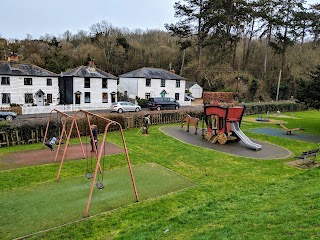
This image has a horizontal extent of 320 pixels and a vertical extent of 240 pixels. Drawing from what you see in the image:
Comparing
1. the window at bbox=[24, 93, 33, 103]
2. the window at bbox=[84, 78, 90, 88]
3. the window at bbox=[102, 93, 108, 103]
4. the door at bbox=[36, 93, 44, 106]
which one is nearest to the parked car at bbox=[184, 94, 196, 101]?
the window at bbox=[102, 93, 108, 103]

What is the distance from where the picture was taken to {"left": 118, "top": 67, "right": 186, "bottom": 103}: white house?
42812 mm

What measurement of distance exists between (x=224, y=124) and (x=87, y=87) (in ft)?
82.3

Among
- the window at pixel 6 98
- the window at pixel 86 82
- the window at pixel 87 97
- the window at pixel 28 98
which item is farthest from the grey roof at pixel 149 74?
the window at pixel 6 98

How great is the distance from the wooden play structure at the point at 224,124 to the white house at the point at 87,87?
831 inches

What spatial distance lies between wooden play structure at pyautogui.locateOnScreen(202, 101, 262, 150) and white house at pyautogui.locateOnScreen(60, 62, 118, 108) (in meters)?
21.1

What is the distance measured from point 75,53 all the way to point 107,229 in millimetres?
53739

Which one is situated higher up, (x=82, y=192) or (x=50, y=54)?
(x=50, y=54)

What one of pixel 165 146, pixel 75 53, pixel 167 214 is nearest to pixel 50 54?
pixel 75 53

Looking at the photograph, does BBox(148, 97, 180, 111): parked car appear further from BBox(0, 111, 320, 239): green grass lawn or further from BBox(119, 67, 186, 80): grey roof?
BBox(0, 111, 320, 239): green grass lawn

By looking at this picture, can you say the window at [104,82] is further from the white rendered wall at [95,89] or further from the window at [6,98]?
the window at [6,98]

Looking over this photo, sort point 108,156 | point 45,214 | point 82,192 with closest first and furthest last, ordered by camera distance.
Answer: point 45,214 → point 82,192 → point 108,156

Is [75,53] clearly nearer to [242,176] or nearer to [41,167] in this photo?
[41,167]

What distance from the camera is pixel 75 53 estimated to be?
185 ft

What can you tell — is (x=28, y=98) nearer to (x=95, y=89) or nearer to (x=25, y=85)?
(x=25, y=85)
